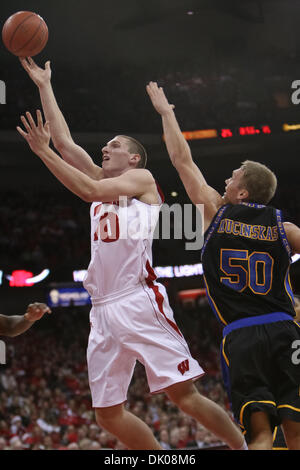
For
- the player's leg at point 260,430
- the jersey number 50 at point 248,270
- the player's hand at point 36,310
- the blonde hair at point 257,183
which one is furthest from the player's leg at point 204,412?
the blonde hair at point 257,183

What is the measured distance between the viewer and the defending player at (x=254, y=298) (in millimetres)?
2844

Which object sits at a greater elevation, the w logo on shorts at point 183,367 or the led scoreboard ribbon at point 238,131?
the led scoreboard ribbon at point 238,131

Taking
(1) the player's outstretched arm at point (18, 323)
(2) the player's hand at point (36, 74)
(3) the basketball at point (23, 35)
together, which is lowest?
(1) the player's outstretched arm at point (18, 323)

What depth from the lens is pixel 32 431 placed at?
34.5 feet

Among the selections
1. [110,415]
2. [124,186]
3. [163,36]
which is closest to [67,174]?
[124,186]

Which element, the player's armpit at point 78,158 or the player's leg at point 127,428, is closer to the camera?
the player's leg at point 127,428

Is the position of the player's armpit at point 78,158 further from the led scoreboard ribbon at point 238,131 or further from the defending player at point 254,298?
the led scoreboard ribbon at point 238,131

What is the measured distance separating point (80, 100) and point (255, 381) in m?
16.9

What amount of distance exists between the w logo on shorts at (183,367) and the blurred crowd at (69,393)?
20.8 feet

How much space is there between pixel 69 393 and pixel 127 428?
9916 mm

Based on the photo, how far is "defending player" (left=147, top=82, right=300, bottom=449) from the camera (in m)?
2.84

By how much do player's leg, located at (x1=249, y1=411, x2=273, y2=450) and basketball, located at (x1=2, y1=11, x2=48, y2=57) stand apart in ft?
10.3

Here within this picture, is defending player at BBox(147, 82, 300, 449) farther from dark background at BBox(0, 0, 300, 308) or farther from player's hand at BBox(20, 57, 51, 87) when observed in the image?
dark background at BBox(0, 0, 300, 308)
